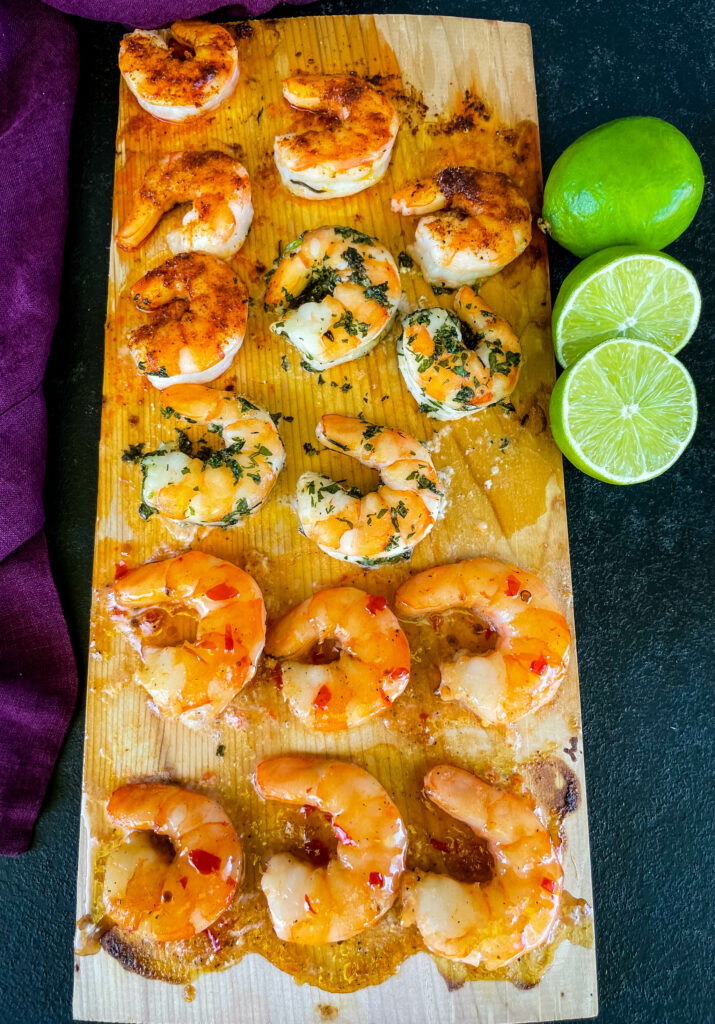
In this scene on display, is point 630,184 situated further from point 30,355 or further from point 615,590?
point 30,355

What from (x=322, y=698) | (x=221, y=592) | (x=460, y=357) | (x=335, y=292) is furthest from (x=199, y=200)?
(x=322, y=698)

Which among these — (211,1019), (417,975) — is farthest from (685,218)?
(211,1019)

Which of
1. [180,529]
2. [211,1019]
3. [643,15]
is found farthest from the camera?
[643,15]

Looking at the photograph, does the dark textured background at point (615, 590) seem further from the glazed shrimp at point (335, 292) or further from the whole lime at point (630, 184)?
the glazed shrimp at point (335, 292)

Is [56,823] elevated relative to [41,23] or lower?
lower

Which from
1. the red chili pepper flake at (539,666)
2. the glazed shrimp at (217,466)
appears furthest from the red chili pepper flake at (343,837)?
the glazed shrimp at (217,466)

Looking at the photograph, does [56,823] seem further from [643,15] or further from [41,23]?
[643,15]
